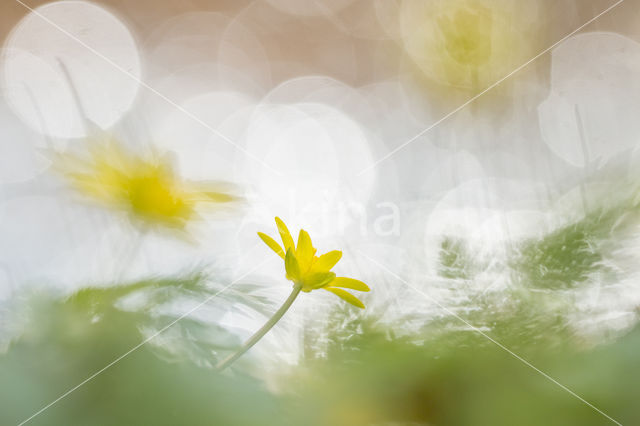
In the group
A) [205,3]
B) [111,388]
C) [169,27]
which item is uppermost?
[205,3]

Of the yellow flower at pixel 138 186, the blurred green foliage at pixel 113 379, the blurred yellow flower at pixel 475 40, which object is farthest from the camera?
the blurred yellow flower at pixel 475 40

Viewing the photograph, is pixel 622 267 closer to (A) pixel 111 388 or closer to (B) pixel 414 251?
(B) pixel 414 251

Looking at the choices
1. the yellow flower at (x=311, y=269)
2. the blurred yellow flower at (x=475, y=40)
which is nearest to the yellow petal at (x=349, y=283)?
the yellow flower at (x=311, y=269)

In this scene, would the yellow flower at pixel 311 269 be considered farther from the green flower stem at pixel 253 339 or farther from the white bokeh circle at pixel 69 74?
the white bokeh circle at pixel 69 74

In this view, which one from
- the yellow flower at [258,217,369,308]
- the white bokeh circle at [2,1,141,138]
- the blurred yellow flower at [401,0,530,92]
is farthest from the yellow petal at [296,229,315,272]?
the blurred yellow flower at [401,0,530,92]

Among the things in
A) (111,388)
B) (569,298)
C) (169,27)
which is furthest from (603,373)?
(169,27)

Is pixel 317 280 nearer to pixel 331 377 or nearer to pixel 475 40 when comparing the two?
pixel 331 377
